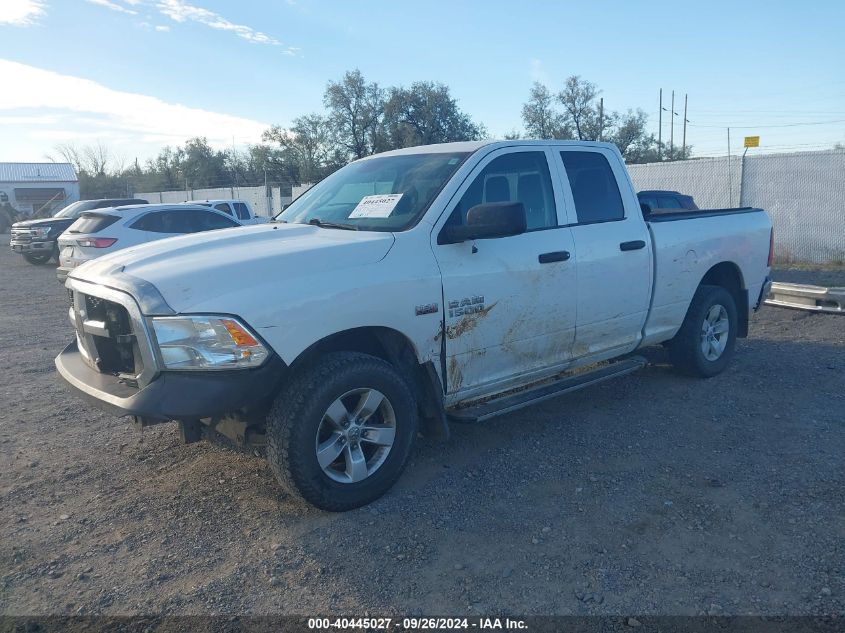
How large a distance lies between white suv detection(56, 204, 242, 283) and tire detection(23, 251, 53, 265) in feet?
24.4

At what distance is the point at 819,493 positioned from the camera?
4105mm

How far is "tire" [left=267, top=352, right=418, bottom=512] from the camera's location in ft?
12.0

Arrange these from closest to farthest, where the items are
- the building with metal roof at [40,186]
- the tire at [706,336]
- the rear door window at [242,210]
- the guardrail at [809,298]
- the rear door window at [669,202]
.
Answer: the tire at [706,336]
the guardrail at [809,298]
the rear door window at [669,202]
the rear door window at [242,210]
the building with metal roof at [40,186]

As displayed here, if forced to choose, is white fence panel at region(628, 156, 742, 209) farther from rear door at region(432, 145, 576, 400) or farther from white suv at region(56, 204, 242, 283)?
rear door at region(432, 145, 576, 400)

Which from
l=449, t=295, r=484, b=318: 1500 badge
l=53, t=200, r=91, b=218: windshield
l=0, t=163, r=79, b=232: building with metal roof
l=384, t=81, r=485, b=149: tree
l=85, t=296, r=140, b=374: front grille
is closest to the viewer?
l=85, t=296, r=140, b=374: front grille

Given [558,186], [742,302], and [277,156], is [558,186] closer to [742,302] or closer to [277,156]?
[742,302]

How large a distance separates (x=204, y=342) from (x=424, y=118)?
3359 cm

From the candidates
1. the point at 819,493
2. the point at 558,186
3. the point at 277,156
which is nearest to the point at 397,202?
the point at 558,186

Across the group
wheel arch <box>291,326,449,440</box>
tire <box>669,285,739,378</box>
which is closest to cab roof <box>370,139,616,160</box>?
wheel arch <box>291,326,449,440</box>

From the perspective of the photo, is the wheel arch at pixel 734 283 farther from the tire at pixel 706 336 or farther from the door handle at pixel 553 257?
the door handle at pixel 553 257

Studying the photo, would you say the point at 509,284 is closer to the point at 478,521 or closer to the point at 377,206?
the point at 377,206

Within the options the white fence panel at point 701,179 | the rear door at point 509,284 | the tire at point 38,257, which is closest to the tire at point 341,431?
the rear door at point 509,284

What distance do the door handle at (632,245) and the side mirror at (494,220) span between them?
1455mm

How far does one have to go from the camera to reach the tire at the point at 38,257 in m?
20.7
